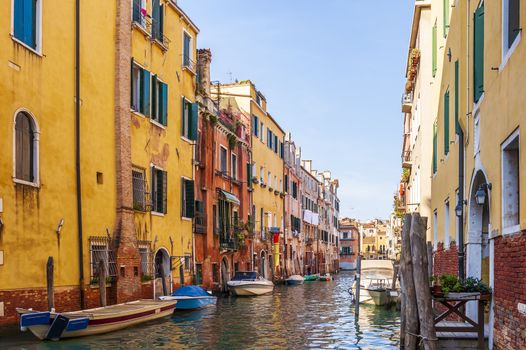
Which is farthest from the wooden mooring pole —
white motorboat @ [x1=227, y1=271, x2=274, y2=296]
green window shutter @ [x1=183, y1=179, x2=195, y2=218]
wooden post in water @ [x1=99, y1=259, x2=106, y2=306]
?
white motorboat @ [x1=227, y1=271, x2=274, y2=296]

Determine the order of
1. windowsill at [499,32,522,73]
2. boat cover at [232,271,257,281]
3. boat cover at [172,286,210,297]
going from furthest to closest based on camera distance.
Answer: boat cover at [232,271,257,281] → boat cover at [172,286,210,297] → windowsill at [499,32,522,73]

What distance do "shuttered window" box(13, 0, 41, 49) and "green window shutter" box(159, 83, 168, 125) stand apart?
22.0ft

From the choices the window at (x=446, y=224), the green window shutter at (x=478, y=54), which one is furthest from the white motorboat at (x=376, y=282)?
the green window shutter at (x=478, y=54)

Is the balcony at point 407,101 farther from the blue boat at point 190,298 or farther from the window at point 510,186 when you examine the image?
the window at point 510,186

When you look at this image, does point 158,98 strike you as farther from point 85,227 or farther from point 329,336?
point 329,336

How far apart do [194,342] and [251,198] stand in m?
21.5

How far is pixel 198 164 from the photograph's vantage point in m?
25.4

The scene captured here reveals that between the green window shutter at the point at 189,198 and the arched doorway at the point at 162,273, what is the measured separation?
81.6 inches

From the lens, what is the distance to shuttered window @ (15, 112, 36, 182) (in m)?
13.7

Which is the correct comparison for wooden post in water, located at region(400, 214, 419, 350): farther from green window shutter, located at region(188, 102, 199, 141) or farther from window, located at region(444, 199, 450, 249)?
green window shutter, located at region(188, 102, 199, 141)

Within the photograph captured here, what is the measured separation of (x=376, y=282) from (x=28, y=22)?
16023 mm

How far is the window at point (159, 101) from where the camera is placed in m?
20.5

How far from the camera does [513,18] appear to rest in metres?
7.59

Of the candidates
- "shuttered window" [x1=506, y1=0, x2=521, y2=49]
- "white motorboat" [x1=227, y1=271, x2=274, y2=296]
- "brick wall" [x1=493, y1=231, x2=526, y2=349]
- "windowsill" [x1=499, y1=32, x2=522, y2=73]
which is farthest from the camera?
"white motorboat" [x1=227, y1=271, x2=274, y2=296]
